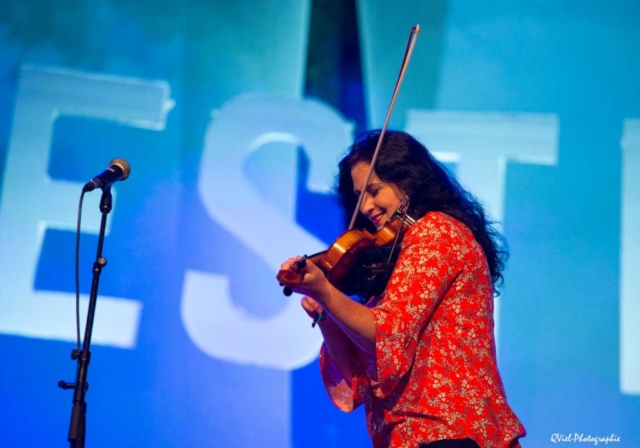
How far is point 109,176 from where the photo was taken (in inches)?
77.7

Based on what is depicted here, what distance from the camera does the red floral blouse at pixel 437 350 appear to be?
5.33ft

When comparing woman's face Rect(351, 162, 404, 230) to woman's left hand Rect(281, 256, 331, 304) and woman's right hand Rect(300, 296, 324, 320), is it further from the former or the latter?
woman's left hand Rect(281, 256, 331, 304)

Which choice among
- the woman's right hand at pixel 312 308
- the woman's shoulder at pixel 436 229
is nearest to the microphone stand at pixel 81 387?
the woman's right hand at pixel 312 308

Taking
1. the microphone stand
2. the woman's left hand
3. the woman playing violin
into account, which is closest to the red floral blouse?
the woman playing violin

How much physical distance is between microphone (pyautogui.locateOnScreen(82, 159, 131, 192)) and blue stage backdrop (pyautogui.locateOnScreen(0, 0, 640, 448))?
1.02 meters

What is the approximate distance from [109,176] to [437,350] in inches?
39.5

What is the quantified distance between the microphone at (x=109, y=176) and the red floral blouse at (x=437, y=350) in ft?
2.72

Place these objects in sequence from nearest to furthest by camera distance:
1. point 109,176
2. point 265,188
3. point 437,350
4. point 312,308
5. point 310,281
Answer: point 310,281, point 437,350, point 312,308, point 109,176, point 265,188

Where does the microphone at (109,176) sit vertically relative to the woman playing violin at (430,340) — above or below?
above

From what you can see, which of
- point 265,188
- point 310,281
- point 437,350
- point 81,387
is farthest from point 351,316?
point 265,188

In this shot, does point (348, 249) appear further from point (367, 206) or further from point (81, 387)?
point (81, 387)

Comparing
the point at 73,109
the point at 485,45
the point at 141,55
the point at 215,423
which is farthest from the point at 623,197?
the point at 73,109

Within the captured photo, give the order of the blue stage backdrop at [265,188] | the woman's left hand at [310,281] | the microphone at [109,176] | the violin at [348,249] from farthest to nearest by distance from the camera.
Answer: the blue stage backdrop at [265,188]
the microphone at [109,176]
the violin at [348,249]
the woman's left hand at [310,281]

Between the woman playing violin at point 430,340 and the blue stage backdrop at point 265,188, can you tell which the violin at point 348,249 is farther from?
the blue stage backdrop at point 265,188
